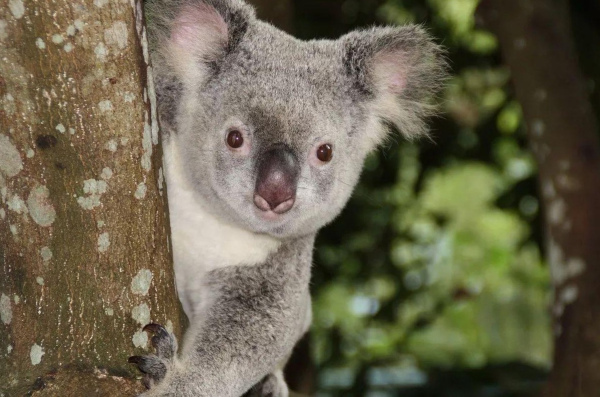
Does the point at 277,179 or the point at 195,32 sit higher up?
the point at 195,32

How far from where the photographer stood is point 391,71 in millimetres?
2941

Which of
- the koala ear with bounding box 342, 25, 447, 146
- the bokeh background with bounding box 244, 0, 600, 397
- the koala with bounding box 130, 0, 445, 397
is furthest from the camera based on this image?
the bokeh background with bounding box 244, 0, 600, 397

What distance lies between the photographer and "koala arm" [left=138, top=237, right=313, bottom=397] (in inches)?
93.4

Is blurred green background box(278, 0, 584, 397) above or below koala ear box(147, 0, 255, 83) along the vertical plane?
below

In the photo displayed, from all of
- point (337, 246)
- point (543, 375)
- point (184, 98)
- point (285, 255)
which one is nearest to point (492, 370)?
point (543, 375)

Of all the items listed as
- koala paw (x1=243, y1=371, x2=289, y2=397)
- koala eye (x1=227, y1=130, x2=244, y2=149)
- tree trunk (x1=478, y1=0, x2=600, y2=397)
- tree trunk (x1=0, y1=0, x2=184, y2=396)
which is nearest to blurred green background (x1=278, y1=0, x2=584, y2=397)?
tree trunk (x1=478, y1=0, x2=600, y2=397)

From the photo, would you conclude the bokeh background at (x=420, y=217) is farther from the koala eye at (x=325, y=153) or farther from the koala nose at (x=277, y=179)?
the koala nose at (x=277, y=179)

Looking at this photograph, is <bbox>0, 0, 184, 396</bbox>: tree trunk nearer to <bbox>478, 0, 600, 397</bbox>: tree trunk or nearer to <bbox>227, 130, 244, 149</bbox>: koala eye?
<bbox>227, 130, 244, 149</bbox>: koala eye

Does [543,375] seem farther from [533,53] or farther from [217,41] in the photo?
[217,41]

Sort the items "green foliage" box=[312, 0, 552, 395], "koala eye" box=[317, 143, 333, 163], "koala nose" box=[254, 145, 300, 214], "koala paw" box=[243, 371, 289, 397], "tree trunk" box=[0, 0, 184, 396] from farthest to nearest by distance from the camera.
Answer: "green foliage" box=[312, 0, 552, 395] → "koala paw" box=[243, 371, 289, 397] → "koala eye" box=[317, 143, 333, 163] → "koala nose" box=[254, 145, 300, 214] → "tree trunk" box=[0, 0, 184, 396]

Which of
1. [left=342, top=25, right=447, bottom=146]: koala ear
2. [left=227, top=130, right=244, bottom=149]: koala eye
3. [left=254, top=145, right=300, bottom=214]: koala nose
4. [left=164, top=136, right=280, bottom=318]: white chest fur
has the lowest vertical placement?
[left=164, top=136, right=280, bottom=318]: white chest fur

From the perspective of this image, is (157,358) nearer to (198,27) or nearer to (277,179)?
(277,179)

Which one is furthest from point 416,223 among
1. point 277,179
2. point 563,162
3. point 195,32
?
point 277,179

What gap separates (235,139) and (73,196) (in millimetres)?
682
